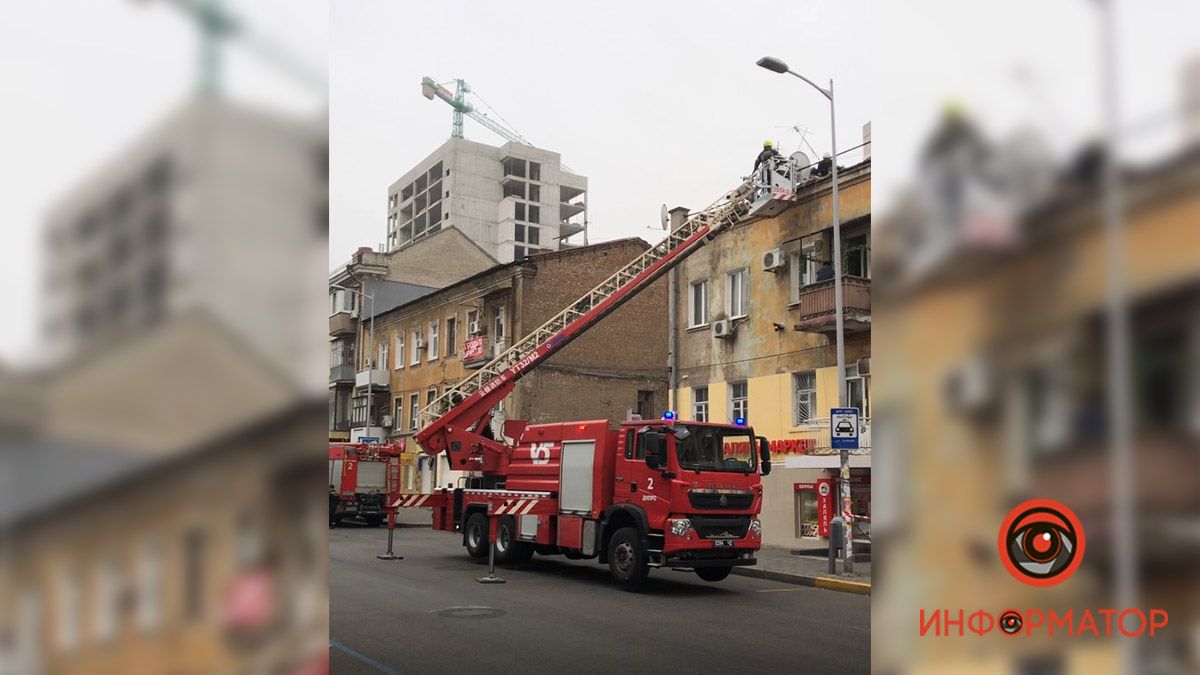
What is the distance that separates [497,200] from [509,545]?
8036 cm

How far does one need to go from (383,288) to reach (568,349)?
42.5ft

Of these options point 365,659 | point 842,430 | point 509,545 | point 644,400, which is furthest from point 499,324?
point 365,659

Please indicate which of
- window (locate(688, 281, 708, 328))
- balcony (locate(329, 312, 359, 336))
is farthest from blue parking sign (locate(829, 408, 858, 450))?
window (locate(688, 281, 708, 328))

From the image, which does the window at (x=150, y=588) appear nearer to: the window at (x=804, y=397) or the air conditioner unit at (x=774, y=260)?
the window at (x=804, y=397)

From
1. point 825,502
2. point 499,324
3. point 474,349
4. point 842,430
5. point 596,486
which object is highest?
point 499,324

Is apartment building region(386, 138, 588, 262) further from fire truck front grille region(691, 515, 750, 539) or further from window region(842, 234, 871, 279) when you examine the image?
window region(842, 234, 871, 279)

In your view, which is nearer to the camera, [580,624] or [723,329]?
[580,624]

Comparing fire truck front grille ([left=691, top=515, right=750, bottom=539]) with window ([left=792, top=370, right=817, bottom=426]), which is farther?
window ([left=792, top=370, right=817, bottom=426])

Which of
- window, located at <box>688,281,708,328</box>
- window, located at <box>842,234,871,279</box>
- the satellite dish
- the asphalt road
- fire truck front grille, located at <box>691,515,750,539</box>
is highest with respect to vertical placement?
the satellite dish

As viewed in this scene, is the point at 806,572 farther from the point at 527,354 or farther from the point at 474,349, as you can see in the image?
the point at 474,349

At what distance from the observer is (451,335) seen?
1535 inches

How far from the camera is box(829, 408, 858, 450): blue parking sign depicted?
14.0 m

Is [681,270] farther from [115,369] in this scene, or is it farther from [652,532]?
[115,369]

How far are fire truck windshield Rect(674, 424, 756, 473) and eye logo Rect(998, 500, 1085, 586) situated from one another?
13.2m
